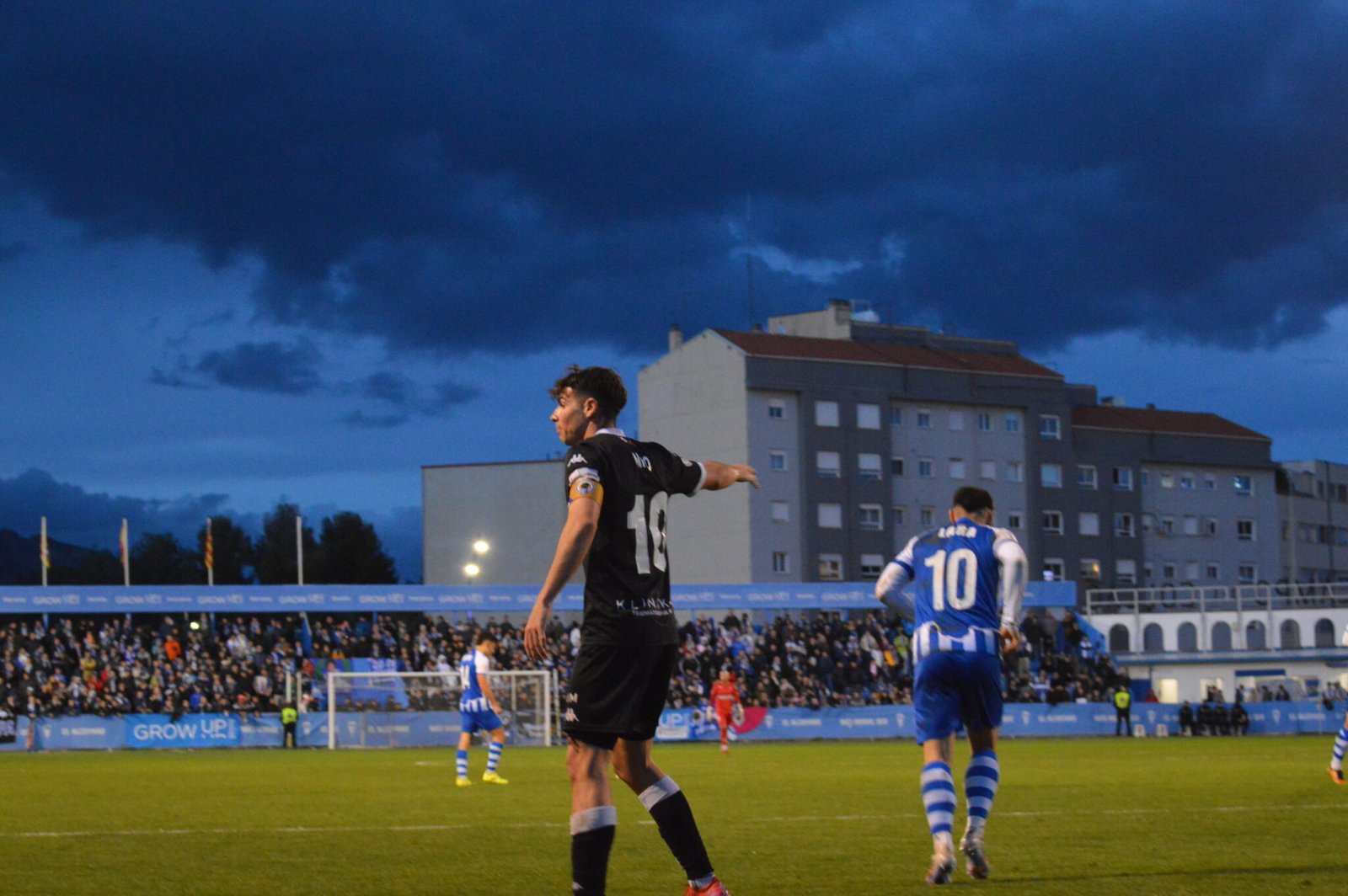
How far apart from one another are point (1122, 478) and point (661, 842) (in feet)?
277

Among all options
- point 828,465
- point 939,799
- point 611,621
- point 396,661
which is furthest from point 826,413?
point 611,621

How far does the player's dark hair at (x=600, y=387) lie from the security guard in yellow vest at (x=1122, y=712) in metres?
43.8

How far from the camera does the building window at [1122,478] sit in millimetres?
93000

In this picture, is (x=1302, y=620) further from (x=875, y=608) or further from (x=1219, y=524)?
(x=1219, y=524)

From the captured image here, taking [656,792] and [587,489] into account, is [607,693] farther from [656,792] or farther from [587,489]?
[587,489]

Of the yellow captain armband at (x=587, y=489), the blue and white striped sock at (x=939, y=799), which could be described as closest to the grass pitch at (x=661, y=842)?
the blue and white striped sock at (x=939, y=799)

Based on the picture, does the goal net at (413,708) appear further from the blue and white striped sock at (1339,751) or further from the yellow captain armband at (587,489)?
the yellow captain armband at (587,489)

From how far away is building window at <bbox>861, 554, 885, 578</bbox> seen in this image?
8419 centimetres

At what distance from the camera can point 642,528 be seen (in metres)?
8.00

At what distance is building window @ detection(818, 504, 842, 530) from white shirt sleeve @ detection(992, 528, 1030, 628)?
7244 centimetres

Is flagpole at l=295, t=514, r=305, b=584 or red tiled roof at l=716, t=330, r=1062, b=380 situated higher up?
red tiled roof at l=716, t=330, r=1062, b=380

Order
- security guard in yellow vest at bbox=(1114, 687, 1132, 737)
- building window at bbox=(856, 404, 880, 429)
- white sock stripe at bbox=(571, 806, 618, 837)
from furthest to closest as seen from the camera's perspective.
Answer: building window at bbox=(856, 404, 880, 429), security guard in yellow vest at bbox=(1114, 687, 1132, 737), white sock stripe at bbox=(571, 806, 618, 837)

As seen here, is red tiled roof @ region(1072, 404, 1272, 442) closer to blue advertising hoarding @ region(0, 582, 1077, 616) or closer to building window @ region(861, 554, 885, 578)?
building window @ region(861, 554, 885, 578)

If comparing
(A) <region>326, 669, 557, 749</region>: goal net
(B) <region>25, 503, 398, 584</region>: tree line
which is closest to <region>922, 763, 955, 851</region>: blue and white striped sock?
(A) <region>326, 669, 557, 749</region>: goal net
